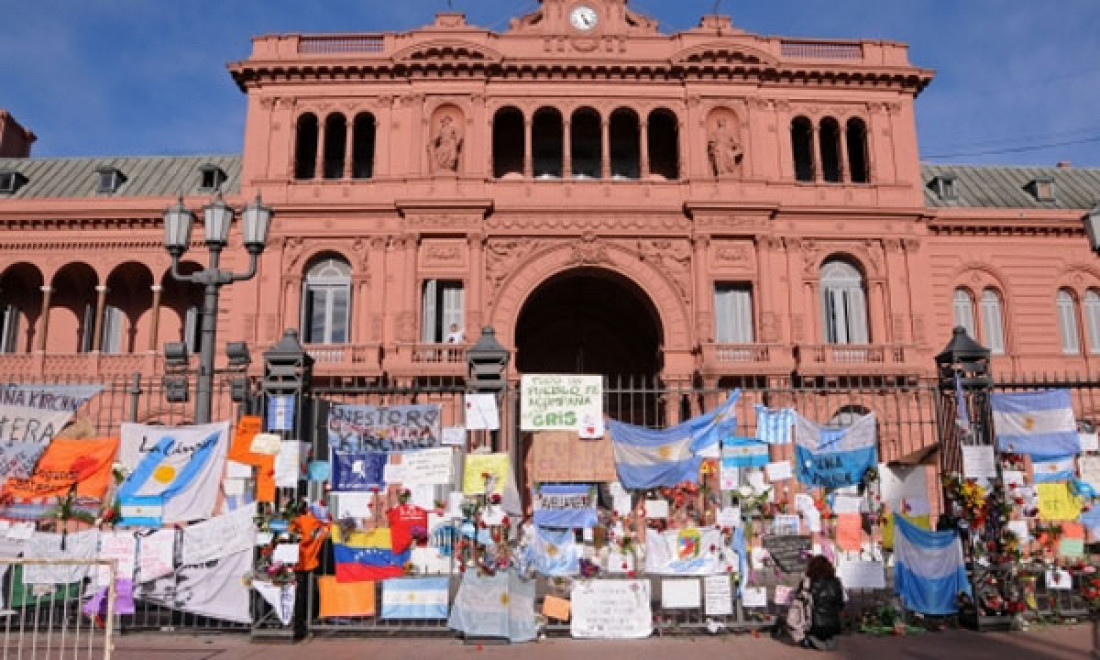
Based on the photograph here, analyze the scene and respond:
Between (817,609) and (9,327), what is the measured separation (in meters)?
31.1

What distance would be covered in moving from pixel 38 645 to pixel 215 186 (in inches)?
951

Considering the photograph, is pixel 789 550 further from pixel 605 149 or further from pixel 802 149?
pixel 802 149

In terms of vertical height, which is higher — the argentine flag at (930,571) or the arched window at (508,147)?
the arched window at (508,147)

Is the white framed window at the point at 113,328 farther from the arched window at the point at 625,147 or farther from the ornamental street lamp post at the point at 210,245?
the arched window at the point at 625,147

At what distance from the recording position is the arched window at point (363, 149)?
2925cm

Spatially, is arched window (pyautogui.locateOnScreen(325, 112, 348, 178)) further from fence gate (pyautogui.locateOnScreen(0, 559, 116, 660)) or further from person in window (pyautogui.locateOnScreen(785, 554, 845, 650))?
person in window (pyautogui.locateOnScreen(785, 554, 845, 650))

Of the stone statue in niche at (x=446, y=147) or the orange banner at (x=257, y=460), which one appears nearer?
the orange banner at (x=257, y=460)

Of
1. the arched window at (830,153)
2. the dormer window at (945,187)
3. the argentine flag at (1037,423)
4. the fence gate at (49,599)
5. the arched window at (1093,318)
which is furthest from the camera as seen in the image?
the dormer window at (945,187)

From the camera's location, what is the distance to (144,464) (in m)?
12.2

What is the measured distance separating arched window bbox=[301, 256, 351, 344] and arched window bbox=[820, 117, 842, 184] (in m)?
17.8

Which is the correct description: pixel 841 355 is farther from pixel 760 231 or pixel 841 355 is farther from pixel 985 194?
pixel 985 194

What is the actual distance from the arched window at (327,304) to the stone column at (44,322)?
394 inches

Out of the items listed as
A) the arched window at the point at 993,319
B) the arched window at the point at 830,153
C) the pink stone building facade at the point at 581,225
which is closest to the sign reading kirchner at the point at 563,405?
the pink stone building facade at the point at 581,225

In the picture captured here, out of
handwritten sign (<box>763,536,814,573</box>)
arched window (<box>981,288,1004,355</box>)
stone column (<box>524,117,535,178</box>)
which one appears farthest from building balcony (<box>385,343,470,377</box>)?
arched window (<box>981,288,1004,355</box>)
